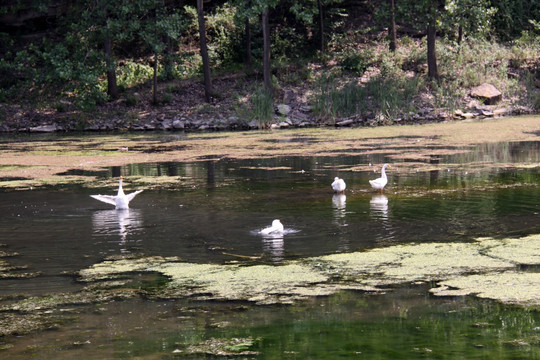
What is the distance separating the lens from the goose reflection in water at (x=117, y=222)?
439 inches

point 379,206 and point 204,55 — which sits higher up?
point 204,55

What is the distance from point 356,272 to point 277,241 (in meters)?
2.01

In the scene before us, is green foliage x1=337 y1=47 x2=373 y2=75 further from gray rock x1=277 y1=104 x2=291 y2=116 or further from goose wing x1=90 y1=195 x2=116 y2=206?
goose wing x1=90 y1=195 x2=116 y2=206

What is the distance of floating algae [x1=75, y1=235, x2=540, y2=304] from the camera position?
7379 mm

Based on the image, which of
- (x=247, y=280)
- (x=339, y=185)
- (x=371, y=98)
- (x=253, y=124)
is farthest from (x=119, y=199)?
(x=371, y=98)

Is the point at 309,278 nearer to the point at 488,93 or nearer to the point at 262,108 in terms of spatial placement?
the point at 262,108

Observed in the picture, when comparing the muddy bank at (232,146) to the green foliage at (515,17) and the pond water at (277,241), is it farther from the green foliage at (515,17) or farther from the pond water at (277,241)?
the green foliage at (515,17)

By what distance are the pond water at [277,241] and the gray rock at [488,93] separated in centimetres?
1445

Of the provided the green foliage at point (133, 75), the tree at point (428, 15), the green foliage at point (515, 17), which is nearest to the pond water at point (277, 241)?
the tree at point (428, 15)

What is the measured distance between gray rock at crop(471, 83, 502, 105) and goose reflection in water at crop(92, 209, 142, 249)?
79.9 ft

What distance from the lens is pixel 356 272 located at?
8.12m

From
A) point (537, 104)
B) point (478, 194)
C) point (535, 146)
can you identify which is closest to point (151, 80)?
point (537, 104)

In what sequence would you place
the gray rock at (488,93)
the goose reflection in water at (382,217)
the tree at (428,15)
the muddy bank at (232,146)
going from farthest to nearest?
1. the gray rock at (488,93)
2. the tree at (428,15)
3. the muddy bank at (232,146)
4. the goose reflection in water at (382,217)

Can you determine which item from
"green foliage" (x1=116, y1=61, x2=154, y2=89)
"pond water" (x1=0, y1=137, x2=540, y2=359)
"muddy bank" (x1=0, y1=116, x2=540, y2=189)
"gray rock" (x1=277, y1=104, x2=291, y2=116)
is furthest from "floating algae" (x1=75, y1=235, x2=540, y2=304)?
"green foliage" (x1=116, y1=61, x2=154, y2=89)
